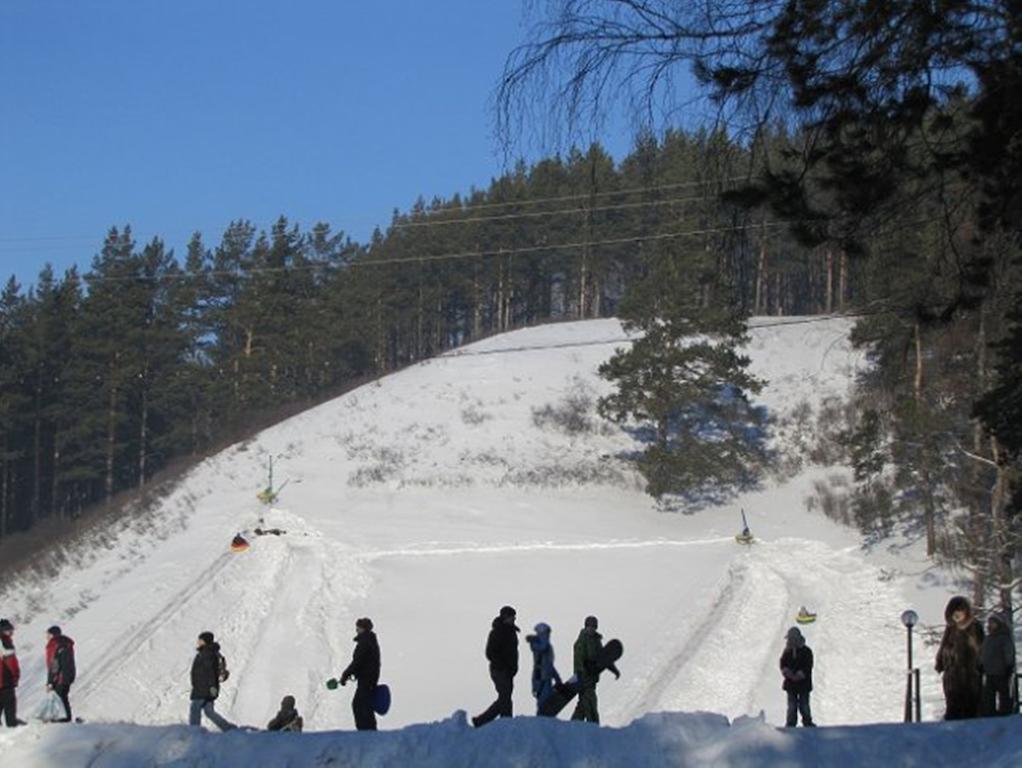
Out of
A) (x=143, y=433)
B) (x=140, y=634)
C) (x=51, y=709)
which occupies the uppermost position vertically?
(x=143, y=433)

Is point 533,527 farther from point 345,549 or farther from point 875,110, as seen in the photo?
point 875,110

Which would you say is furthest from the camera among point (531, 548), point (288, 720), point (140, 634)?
point (531, 548)

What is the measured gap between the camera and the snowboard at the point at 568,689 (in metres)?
10.7

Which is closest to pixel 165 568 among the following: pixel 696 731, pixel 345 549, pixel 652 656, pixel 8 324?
pixel 345 549

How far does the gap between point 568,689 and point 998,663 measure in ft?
12.0

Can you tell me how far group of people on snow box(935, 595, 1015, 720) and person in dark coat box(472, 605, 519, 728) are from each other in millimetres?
3635

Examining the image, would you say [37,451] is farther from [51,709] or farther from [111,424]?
[51,709]

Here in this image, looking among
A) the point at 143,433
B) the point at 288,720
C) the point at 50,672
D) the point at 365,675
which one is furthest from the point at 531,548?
the point at 143,433

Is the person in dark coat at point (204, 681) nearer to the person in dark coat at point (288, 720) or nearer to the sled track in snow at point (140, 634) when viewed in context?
the person in dark coat at point (288, 720)

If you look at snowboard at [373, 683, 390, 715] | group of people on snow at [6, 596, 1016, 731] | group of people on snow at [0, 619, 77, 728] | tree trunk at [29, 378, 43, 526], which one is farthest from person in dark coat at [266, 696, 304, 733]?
tree trunk at [29, 378, 43, 526]

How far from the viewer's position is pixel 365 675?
10500 millimetres

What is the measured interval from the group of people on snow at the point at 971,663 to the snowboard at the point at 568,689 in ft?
9.08

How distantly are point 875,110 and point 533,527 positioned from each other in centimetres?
3047

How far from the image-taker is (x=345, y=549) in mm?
31203
